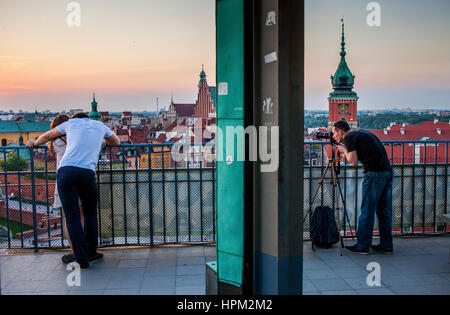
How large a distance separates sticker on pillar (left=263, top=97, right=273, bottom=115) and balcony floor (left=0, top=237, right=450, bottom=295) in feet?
6.85

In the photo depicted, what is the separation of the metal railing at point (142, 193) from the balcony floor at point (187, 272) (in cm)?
29

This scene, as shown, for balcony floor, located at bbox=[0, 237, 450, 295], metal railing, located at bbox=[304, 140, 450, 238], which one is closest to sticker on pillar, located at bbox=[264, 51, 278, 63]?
balcony floor, located at bbox=[0, 237, 450, 295]

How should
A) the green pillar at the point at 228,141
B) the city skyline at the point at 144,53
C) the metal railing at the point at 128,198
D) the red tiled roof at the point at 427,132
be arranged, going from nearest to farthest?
the green pillar at the point at 228,141 < the metal railing at the point at 128,198 < the city skyline at the point at 144,53 < the red tiled roof at the point at 427,132

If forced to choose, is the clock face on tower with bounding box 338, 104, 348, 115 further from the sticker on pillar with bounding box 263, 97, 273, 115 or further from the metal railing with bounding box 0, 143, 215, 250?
the sticker on pillar with bounding box 263, 97, 273, 115

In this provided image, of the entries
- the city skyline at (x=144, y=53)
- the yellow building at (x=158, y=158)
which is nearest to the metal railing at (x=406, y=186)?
the yellow building at (x=158, y=158)

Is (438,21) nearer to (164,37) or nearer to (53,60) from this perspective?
(164,37)

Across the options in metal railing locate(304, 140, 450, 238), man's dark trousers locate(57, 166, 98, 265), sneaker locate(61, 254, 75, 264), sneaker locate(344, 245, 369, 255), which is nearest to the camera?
man's dark trousers locate(57, 166, 98, 265)

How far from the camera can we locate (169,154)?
562 cm

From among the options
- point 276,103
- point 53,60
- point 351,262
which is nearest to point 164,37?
point 53,60

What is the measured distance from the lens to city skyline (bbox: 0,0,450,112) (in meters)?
9.00

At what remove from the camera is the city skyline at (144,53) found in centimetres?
900

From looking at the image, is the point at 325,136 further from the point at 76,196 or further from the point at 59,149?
the point at 59,149

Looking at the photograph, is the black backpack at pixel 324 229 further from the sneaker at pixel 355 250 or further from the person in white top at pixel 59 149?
the person in white top at pixel 59 149

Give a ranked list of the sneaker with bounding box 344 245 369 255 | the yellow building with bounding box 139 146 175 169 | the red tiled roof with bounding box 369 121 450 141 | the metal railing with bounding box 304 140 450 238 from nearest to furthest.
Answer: the sneaker with bounding box 344 245 369 255 → the yellow building with bounding box 139 146 175 169 → the metal railing with bounding box 304 140 450 238 → the red tiled roof with bounding box 369 121 450 141
